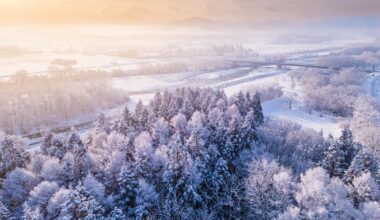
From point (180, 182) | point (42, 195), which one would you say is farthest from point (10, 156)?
point (180, 182)

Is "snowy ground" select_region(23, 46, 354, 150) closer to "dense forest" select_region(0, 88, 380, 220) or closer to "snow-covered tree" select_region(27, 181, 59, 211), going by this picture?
"dense forest" select_region(0, 88, 380, 220)

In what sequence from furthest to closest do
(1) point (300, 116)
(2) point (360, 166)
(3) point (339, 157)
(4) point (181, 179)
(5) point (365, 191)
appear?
(1) point (300, 116)
(3) point (339, 157)
(2) point (360, 166)
(4) point (181, 179)
(5) point (365, 191)

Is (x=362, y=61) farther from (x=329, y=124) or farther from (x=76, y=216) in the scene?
(x=76, y=216)

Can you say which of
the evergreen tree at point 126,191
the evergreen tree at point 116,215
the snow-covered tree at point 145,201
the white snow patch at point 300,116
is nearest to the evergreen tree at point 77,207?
the evergreen tree at point 116,215

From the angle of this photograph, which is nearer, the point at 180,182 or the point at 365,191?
the point at 365,191

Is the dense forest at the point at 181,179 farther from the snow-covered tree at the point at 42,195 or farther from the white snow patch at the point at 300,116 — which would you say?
the white snow patch at the point at 300,116

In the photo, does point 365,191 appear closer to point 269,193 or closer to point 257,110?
point 269,193

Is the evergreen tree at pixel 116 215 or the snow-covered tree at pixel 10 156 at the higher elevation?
the snow-covered tree at pixel 10 156

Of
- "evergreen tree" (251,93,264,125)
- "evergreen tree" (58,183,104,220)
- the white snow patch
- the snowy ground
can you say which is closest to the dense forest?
"evergreen tree" (58,183,104,220)
